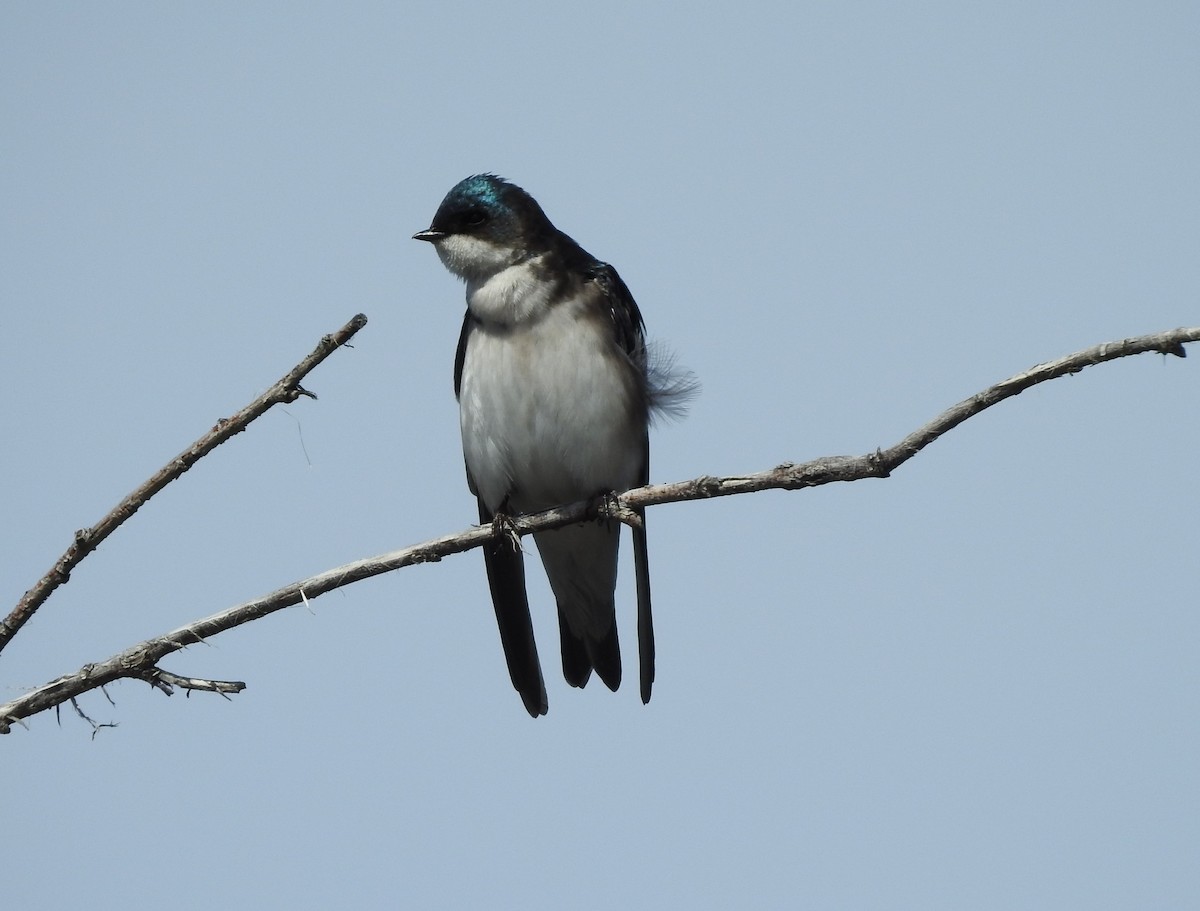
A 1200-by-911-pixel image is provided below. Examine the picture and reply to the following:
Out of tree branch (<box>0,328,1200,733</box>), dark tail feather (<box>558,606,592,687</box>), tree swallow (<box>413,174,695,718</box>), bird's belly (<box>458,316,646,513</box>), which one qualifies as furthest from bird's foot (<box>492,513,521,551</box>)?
dark tail feather (<box>558,606,592,687</box>)

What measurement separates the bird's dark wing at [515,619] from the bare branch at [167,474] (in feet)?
9.80

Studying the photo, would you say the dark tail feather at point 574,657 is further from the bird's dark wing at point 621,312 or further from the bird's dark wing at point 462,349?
the bird's dark wing at point 621,312

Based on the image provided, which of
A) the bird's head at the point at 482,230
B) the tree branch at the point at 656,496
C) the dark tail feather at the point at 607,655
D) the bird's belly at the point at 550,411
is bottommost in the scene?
the tree branch at the point at 656,496

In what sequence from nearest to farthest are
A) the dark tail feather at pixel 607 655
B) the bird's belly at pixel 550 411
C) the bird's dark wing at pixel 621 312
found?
the bird's belly at pixel 550 411, the bird's dark wing at pixel 621 312, the dark tail feather at pixel 607 655

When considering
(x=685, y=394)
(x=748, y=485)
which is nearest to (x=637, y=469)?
(x=685, y=394)

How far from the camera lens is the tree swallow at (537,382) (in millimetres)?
6477

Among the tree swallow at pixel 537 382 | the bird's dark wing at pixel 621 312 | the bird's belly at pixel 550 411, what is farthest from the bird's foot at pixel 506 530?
the bird's dark wing at pixel 621 312

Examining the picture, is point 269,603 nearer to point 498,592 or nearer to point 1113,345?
point 1113,345

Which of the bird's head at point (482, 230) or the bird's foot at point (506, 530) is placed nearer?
the bird's foot at point (506, 530)

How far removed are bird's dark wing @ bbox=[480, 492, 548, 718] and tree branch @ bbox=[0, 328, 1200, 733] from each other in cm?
255

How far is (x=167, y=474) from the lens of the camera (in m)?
3.87

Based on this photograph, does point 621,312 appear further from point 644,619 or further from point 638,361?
point 644,619

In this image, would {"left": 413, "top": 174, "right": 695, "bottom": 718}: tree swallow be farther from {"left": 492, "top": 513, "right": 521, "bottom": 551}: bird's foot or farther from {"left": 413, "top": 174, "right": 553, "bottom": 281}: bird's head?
{"left": 492, "top": 513, "right": 521, "bottom": 551}: bird's foot

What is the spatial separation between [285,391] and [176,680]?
2.84 ft
